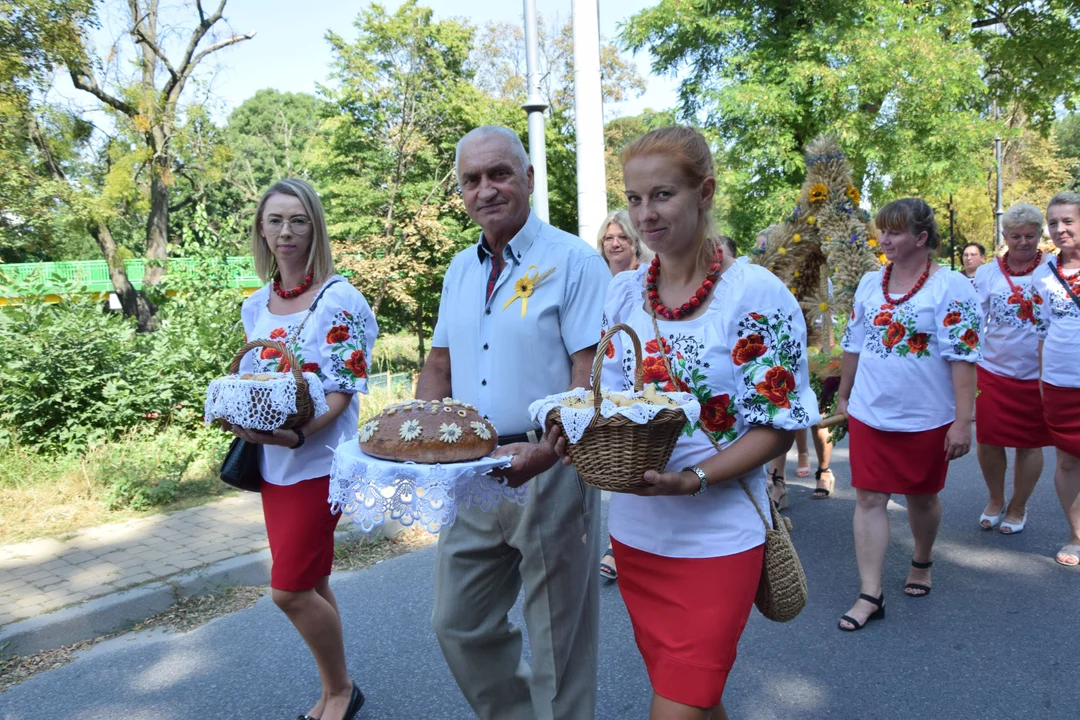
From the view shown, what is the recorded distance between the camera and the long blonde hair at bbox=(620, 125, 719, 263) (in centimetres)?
214

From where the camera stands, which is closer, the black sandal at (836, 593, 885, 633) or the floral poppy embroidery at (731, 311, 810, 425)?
the floral poppy embroidery at (731, 311, 810, 425)

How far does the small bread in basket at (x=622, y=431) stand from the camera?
6.05 ft

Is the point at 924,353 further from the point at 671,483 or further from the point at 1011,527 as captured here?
the point at 671,483

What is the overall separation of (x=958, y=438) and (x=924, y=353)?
1.57 feet

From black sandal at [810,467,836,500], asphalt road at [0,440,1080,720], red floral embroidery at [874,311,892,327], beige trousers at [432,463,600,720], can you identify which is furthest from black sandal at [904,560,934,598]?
beige trousers at [432,463,600,720]

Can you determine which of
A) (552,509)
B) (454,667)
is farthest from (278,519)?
(552,509)

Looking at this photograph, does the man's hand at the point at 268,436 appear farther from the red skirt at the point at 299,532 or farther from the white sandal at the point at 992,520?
the white sandal at the point at 992,520

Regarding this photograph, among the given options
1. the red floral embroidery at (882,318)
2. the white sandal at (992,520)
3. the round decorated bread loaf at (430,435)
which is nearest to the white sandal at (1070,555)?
the white sandal at (992,520)

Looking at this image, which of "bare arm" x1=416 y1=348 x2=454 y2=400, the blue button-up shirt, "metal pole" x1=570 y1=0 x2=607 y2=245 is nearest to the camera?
the blue button-up shirt

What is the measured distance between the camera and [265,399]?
2.79m

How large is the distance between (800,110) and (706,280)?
15.5m

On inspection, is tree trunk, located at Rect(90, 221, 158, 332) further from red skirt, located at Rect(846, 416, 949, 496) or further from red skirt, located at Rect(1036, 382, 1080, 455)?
red skirt, located at Rect(1036, 382, 1080, 455)

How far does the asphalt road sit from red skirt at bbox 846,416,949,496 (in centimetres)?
76

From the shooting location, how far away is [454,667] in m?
2.81
